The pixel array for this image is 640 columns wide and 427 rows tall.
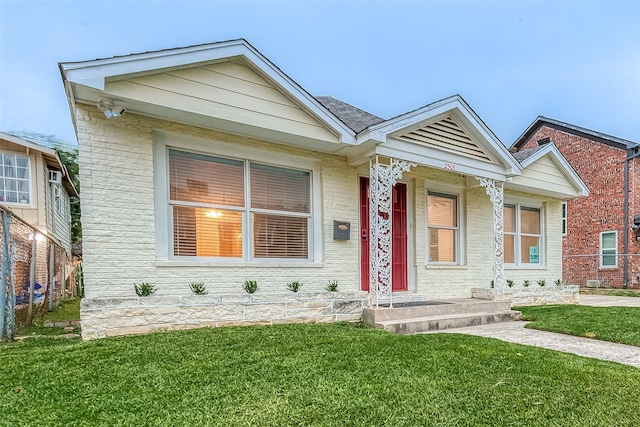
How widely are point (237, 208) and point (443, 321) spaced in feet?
12.0

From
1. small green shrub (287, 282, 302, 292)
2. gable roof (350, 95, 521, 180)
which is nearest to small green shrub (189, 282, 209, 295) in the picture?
small green shrub (287, 282, 302, 292)

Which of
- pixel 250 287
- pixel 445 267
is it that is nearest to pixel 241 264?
pixel 250 287

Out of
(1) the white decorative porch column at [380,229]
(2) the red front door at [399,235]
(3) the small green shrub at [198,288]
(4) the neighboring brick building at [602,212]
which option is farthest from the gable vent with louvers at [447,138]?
(4) the neighboring brick building at [602,212]

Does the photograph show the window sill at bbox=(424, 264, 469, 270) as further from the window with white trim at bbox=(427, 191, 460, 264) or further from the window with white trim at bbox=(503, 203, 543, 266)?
the window with white trim at bbox=(503, 203, 543, 266)

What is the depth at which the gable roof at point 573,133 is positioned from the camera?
13.2 metres

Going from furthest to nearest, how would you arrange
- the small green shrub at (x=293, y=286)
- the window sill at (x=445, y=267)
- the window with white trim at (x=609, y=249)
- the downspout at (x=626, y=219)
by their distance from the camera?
the window with white trim at (x=609, y=249) < the downspout at (x=626, y=219) < the window sill at (x=445, y=267) < the small green shrub at (x=293, y=286)

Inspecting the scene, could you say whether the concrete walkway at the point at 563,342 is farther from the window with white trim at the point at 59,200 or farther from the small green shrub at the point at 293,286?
the window with white trim at the point at 59,200

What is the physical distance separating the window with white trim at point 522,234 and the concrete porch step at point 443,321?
2561 mm

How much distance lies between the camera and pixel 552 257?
8984 millimetres

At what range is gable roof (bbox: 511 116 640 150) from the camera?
521 inches

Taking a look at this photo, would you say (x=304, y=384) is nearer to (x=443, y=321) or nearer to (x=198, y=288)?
(x=198, y=288)

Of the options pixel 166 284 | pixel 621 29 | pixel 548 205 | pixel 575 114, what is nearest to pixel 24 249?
pixel 166 284

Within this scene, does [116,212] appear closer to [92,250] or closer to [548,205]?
[92,250]

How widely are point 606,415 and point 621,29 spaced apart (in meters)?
39.4
